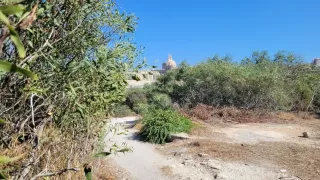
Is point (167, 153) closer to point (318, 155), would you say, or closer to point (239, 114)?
point (318, 155)

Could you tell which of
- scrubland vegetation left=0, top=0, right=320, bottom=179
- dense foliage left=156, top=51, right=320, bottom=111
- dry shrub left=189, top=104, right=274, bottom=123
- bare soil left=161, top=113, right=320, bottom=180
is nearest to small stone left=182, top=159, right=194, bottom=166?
bare soil left=161, top=113, right=320, bottom=180

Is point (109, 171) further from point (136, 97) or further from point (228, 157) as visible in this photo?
point (136, 97)

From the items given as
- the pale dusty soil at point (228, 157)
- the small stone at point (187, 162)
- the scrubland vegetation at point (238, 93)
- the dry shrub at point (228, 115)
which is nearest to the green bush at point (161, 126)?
the pale dusty soil at point (228, 157)

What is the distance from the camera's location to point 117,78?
7.41 ft

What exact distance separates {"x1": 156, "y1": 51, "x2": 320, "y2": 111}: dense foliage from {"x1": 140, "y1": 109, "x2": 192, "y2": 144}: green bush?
6024 millimetres

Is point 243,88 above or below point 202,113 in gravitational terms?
above

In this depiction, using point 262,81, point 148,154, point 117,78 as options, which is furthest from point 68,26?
point 262,81

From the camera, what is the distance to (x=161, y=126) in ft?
31.1

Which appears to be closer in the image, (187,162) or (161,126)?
(187,162)

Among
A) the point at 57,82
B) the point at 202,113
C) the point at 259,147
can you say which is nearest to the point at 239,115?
the point at 202,113

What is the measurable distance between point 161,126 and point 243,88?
7793mm

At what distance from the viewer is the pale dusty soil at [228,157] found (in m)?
6.09

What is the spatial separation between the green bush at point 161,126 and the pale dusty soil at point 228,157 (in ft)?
1.12

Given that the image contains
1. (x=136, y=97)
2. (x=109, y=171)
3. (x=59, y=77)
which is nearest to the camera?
(x=59, y=77)
